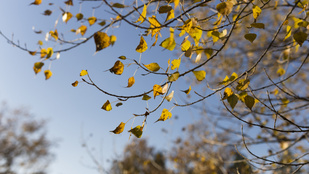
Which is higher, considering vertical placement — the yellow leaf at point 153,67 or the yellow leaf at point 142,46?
the yellow leaf at point 142,46

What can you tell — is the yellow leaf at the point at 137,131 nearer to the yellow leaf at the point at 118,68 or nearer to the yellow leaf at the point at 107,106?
the yellow leaf at the point at 107,106

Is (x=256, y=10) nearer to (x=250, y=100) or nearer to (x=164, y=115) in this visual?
(x=250, y=100)

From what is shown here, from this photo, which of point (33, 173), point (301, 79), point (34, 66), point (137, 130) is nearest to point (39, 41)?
point (34, 66)

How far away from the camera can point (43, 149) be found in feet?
65.7

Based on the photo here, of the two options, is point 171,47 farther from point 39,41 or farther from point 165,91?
point 39,41

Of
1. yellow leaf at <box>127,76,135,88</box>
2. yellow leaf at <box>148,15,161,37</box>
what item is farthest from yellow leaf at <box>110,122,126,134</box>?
yellow leaf at <box>148,15,161,37</box>

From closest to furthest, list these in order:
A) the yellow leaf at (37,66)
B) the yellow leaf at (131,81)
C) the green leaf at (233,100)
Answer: the green leaf at (233,100)
the yellow leaf at (131,81)
the yellow leaf at (37,66)

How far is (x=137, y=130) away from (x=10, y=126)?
21.9 m

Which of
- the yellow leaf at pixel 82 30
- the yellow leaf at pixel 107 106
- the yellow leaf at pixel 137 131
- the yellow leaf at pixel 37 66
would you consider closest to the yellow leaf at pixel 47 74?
the yellow leaf at pixel 37 66

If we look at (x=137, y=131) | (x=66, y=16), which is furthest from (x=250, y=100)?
(x=66, y=16)

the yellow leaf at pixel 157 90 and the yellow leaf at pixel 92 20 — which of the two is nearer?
the yellow leaf at pixel 157 90

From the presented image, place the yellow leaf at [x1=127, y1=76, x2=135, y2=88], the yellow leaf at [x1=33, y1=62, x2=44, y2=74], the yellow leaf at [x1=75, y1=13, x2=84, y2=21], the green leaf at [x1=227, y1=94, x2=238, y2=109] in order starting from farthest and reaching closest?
the yellow leaf at [x1=75, y1=13, x2=84, y2=21] → the yellow leaf at [x1=33, y1=62, x2=44, y2=74] → the yellow leaf at [x1=127, y1=76, x2=135, y2=88] → the green leaf at [x1=227, y1=94, x2=238, y2=109]

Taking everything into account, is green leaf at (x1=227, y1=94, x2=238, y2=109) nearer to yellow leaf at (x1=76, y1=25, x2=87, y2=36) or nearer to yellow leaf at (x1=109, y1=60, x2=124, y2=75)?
yellow leaf at (x1=109, y1=60, x2=124, y2=75)

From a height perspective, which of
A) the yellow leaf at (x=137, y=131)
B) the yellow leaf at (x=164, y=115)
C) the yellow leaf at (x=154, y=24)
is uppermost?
the yellow leaf at (x=154, y=24)
